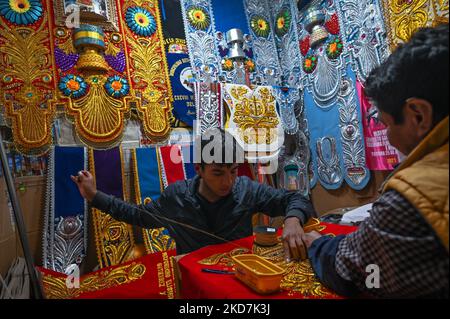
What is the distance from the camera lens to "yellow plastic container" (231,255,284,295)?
0.56 metres

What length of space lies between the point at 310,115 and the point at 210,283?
1.80m

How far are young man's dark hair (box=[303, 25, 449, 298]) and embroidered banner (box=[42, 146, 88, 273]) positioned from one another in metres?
0.77

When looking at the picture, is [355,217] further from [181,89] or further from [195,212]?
[181,89]

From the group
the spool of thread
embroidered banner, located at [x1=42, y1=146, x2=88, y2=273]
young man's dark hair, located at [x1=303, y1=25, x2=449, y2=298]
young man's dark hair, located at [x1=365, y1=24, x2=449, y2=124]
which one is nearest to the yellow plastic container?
young man's dark hair, located at [x1=303, y1=25, x2=449, y2=298]

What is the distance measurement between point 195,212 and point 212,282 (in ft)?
1.05

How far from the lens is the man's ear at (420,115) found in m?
Answer: 0.48

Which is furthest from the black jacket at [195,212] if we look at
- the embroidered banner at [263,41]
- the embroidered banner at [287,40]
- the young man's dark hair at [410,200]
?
the embroidered banner at [287,40]

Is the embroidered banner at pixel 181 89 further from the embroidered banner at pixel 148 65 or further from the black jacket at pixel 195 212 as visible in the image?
the black jacket at pixel 195 212

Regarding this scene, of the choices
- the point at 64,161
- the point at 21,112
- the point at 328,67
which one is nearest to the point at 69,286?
the point at 64,161

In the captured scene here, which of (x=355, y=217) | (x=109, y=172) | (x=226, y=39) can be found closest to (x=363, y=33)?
(x=226, y=39)

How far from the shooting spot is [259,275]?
557 mm
